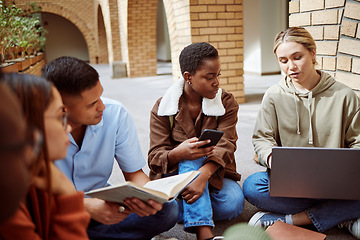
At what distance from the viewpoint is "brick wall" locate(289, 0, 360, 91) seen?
2.27 metres

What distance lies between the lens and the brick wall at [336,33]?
2.27m

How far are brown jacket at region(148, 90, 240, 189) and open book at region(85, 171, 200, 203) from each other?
45 cm

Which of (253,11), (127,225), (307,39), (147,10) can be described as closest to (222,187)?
(127,225)

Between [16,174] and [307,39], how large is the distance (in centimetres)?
165

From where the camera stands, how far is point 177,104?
2.03 metres

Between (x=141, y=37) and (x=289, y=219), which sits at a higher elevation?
(x=141, y=37)

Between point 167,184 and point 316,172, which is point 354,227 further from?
point 167,184

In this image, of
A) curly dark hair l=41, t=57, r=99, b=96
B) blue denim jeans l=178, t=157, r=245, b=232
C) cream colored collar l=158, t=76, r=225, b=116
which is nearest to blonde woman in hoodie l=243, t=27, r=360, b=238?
blue denim jeans l=178, t=157, r=245, b=232

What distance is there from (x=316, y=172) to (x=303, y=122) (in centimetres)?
36

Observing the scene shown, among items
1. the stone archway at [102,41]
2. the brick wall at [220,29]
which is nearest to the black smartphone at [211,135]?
the brick wall at [220,29]

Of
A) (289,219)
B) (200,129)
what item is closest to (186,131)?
(200,129)

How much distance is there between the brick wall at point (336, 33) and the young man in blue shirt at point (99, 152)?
1.55 metres

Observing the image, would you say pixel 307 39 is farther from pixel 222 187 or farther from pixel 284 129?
pixel 222 187

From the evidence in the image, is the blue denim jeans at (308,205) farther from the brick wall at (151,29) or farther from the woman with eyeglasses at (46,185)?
the brick wall at (151,29)
